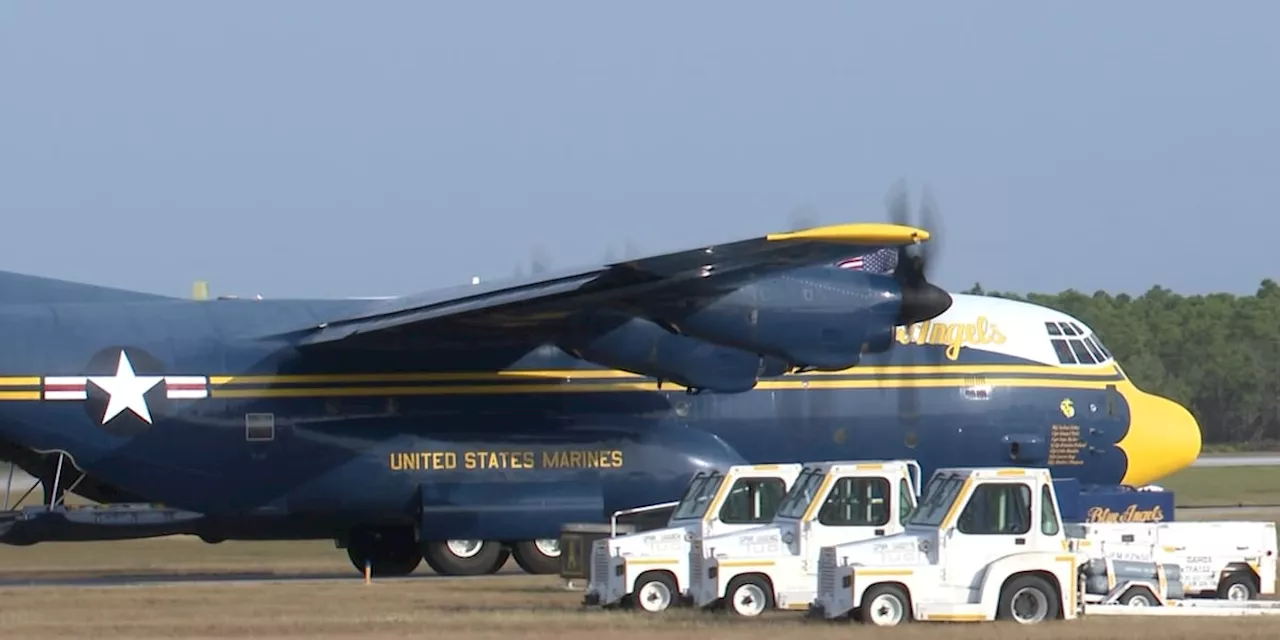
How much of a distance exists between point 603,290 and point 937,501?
5951 millimetres

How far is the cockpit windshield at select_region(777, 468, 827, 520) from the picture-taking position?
67.0 feet

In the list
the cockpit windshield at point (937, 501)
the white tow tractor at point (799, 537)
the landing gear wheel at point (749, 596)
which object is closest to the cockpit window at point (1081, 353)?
the white tow tractor at point (799, 537)

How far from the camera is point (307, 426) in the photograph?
26500 mm

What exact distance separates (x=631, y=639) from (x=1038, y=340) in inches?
509

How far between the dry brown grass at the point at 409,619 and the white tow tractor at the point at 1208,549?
1.94m

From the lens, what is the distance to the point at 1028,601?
18.7 meters

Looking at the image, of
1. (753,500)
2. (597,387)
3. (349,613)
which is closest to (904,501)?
(753,500)

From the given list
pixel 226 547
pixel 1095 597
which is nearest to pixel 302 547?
pixel 226 547

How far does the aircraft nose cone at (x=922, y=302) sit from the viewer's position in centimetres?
2462

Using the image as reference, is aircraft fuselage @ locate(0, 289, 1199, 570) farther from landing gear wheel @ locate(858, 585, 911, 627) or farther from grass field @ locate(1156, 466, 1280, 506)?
grass field @ locate(1156, 466, 1280, 506)

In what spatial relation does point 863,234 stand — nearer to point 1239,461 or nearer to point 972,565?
point 972,565

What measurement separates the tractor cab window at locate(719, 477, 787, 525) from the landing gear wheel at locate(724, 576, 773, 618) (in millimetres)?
1464

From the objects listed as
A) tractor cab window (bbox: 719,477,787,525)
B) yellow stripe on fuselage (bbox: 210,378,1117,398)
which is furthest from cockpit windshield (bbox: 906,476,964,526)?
yellow stripe on fuselage (bbox: 210,378,1117,398)

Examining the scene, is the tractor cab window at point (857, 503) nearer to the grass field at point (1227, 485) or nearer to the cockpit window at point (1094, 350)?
the cockpit window at point (1094, 350)
